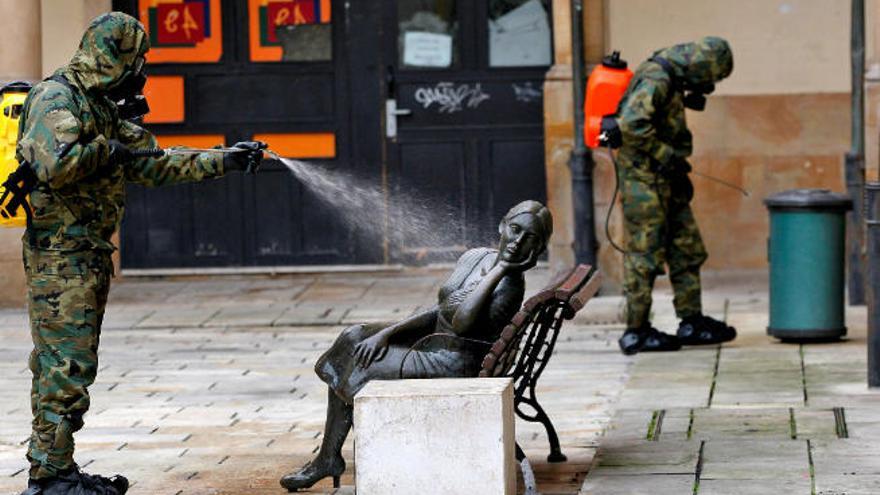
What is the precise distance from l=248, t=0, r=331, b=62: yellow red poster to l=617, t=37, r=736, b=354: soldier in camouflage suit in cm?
481

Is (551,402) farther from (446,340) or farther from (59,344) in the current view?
(59,344)

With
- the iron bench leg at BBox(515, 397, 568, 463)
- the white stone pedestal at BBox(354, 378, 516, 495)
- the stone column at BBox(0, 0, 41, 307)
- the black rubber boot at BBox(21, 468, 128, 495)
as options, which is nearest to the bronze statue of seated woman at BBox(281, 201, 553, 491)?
the iron bench leg at BBox(515, 397, 568, 463)

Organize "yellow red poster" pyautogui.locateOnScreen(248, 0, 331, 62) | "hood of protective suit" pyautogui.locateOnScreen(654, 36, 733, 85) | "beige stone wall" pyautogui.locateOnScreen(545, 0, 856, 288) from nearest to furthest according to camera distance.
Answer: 1. "hood of protective suit" pyautogui.locateOnScreen(654, 36, 733, 85)
2. "beige stone wall" pyautogui.locateOnScreen(545, 0, 856, 288)
3. "yellow red poster" pyautogui.locateOnScreen(248, 0, 331, 62)

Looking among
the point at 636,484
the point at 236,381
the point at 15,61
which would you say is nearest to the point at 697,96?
the point at 236,381

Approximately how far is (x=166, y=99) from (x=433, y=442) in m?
9.31

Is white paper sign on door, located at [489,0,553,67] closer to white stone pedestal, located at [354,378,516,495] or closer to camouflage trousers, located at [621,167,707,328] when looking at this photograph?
camouflage trousers, located at [621,167,707,328]

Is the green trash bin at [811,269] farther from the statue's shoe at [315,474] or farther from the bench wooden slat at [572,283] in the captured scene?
the statue's shoe at [315,474]

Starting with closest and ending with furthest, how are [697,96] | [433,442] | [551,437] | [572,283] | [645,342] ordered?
[433,442] < [572,283] < [551,437] < [645,342] < [697,96]

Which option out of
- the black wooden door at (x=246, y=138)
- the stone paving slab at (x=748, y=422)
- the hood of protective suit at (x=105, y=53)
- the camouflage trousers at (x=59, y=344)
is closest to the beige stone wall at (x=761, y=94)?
the black wooden door at (x=246, y=138)

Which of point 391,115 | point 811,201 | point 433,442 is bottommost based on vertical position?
point 433,442

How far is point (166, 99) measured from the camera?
16.5 m

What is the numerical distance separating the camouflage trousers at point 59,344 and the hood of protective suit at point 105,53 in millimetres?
685

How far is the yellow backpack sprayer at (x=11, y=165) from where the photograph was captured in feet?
26.0

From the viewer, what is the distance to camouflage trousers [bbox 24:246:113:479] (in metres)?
8.00
